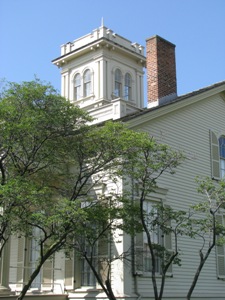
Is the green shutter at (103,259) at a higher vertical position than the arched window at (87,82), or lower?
lower

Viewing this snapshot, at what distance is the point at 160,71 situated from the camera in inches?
792

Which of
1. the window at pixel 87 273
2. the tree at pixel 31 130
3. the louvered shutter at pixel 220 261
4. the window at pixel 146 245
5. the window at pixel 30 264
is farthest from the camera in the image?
the louvered shutter at pixel 220 261

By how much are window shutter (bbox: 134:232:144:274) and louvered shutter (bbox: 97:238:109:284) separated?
874 mm

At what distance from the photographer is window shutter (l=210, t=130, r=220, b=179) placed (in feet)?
61.7

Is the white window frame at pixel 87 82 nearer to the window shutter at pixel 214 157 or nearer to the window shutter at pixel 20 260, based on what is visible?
the window shutter at pixel 214 157

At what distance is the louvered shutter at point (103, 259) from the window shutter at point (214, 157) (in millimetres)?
5817

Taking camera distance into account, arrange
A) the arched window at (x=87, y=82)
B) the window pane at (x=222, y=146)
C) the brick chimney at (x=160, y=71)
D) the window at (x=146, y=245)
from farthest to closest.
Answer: the arched window at (x=87, y=82), the brick chimney at (x=160, y=71), the window pane at (x=222, y=146), the window at (x=146, y=245)

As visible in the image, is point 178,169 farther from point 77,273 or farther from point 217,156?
point 77,273

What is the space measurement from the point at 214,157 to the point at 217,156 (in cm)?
19

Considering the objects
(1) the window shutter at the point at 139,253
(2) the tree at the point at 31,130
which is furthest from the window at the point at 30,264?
(2) the tree at the point at 31,130

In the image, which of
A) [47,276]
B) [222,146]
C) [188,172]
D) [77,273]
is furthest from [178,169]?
[47,276]

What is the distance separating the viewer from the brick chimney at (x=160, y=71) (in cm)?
1992

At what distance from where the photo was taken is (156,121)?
17.1 m

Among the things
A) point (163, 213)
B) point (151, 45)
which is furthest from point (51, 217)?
point (151, 45)
